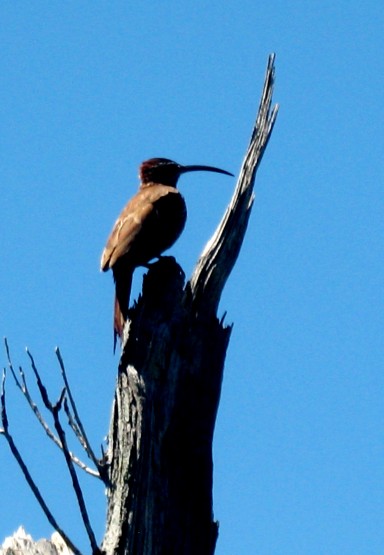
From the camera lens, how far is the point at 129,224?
26.4ft

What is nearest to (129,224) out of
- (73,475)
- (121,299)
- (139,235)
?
(139,235)

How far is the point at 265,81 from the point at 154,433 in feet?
6.40

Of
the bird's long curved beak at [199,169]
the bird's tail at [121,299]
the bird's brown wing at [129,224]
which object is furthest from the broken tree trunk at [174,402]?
the bird's long curved beak at [199,169]

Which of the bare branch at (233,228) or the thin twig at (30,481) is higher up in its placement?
the bare branch at (233,228)

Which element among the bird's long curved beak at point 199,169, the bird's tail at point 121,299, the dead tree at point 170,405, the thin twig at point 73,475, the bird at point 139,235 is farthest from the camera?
the bird's long curved beak at point 199,169

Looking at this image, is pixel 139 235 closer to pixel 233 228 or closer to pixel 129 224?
Answer: pixel 129 224

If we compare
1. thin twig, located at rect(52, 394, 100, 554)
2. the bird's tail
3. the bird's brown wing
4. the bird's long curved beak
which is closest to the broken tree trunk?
thin twig, located at rect(52, 394, 100, 554)

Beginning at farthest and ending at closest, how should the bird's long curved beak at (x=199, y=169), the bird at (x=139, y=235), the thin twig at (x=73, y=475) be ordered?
the bird's long curved beak at (x=199, y=169) < the bird at (x=139, y=235) < the thin twig at (x=73, y=475)

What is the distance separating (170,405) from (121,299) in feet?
6.50

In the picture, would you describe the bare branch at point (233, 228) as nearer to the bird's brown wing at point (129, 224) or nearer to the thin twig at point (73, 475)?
the thin twig at point (73, 475)

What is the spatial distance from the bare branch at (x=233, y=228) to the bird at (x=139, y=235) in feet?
4.09

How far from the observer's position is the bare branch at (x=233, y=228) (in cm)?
589

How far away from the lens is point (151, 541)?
17.1 feet

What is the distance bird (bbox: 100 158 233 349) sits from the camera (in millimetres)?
7588
